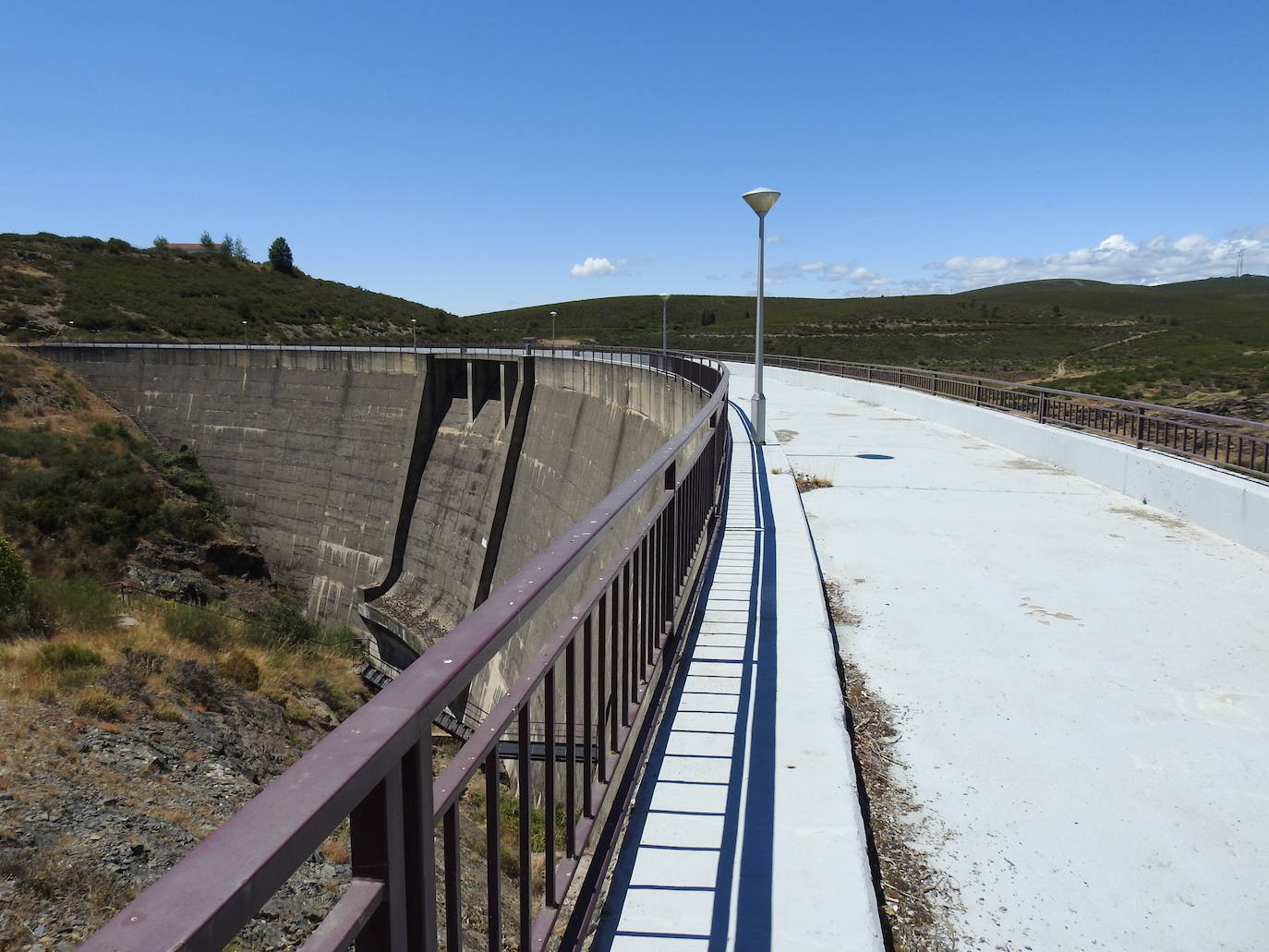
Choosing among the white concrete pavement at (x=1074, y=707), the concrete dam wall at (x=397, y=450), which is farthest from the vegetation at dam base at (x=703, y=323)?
the white concrete pavement at (x=1074, y=707)

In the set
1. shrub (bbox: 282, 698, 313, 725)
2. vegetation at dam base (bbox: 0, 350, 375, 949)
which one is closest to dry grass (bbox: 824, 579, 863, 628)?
vegetation at dam base (bbox: 0, 350, 375, 949)

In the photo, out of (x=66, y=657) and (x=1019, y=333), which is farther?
(x=1019, y=333)

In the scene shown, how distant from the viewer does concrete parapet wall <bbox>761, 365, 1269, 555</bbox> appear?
7887mm

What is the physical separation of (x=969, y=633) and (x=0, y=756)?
957 cm

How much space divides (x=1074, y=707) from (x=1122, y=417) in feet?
33.4

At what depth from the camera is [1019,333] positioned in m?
93.5

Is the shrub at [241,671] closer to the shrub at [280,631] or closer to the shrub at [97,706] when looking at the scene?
the shrub at [97,706]

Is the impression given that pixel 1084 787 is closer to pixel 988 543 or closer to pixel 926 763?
pixel 926 763

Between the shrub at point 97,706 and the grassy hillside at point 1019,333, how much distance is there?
2685cm

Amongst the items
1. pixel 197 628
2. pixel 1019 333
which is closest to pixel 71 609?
pixel 197 628

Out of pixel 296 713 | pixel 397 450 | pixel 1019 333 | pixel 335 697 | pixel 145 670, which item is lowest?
pixel 335 697

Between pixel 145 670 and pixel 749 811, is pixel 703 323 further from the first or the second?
pixel 749 811

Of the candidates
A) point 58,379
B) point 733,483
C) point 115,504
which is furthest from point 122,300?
point 733,483

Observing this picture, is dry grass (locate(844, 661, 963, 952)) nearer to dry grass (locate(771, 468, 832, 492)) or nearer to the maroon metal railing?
the maroon metal railing
